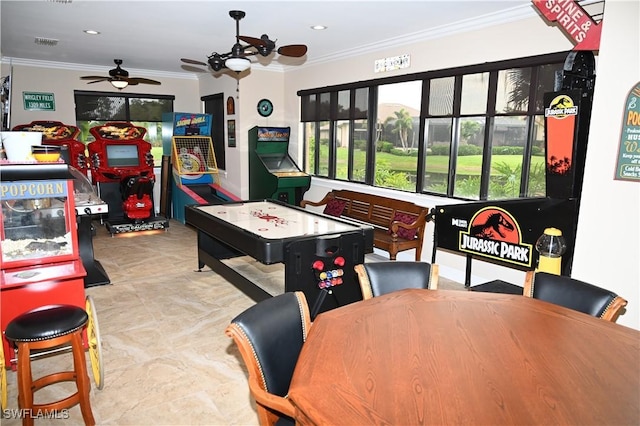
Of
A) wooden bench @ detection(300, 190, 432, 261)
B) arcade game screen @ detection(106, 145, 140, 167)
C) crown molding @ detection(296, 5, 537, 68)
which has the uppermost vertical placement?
crown molding @ detection(296, 5, 537, 68)

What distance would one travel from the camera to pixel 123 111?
8305 mm

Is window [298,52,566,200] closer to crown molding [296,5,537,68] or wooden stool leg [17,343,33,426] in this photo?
crown molding [296,5,537,68]

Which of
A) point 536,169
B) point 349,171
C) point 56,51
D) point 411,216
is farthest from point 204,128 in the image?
point 536,169

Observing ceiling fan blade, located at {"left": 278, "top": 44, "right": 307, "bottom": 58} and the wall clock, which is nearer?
ceiling fan blade, located at {"left": 278, "top": 44, "right": 307, "bottom": 58}

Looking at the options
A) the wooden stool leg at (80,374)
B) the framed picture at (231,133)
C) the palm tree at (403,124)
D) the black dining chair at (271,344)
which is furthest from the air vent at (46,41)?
the black dining chair at (271,344)

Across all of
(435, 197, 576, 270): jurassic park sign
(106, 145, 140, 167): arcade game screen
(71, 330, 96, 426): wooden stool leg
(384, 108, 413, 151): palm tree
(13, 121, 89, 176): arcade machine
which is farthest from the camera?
(106, 145, 140, 167): arcade game screen

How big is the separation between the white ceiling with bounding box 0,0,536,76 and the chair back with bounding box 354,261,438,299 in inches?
107

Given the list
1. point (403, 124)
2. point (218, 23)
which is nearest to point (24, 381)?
point (218, 23)

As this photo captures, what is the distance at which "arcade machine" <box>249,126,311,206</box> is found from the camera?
705 centimetres

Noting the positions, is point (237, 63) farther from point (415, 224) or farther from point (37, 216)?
point (415, 224)

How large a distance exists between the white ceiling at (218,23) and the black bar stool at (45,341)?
3.11m

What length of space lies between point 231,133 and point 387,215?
3.83m

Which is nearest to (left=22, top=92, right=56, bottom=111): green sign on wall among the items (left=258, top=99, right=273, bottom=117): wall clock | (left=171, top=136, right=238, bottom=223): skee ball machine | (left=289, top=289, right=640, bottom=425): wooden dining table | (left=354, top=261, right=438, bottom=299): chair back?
(left=171, top=136, right=238, bottom=223): skee ball machine

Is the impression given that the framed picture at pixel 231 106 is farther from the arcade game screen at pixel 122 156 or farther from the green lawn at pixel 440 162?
the green lawn at pixel 440 162
